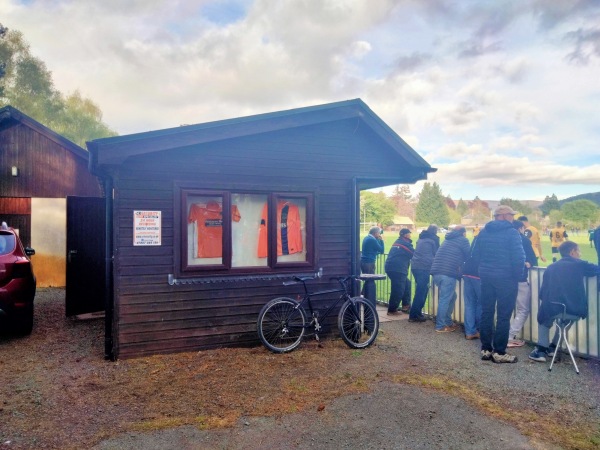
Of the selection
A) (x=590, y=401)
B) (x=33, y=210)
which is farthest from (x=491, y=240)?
(x=33, y=210)

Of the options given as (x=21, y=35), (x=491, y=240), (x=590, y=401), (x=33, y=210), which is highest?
(x=21, y=35)

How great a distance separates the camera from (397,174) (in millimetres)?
7621

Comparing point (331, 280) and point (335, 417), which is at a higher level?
point (331, 280)

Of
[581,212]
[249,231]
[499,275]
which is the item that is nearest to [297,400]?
[249,231]

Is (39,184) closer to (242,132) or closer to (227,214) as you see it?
(227,214)

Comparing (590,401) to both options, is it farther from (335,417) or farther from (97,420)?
(97,420)

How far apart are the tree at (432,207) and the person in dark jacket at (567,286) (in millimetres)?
128936

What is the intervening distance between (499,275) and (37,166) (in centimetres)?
1299

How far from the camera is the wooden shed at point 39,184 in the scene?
1247 centimetres

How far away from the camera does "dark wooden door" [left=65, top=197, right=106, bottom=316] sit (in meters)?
8.70

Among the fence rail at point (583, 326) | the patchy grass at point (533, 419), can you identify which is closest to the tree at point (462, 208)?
the fence rail at point (583, 326)

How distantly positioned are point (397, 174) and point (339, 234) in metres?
1.64

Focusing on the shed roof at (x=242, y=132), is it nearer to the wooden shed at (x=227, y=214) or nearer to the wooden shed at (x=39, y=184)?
the wooden shed at (x=227, y=214)

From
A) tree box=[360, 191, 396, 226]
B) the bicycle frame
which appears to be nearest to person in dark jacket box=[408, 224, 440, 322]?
the bicycle frame
